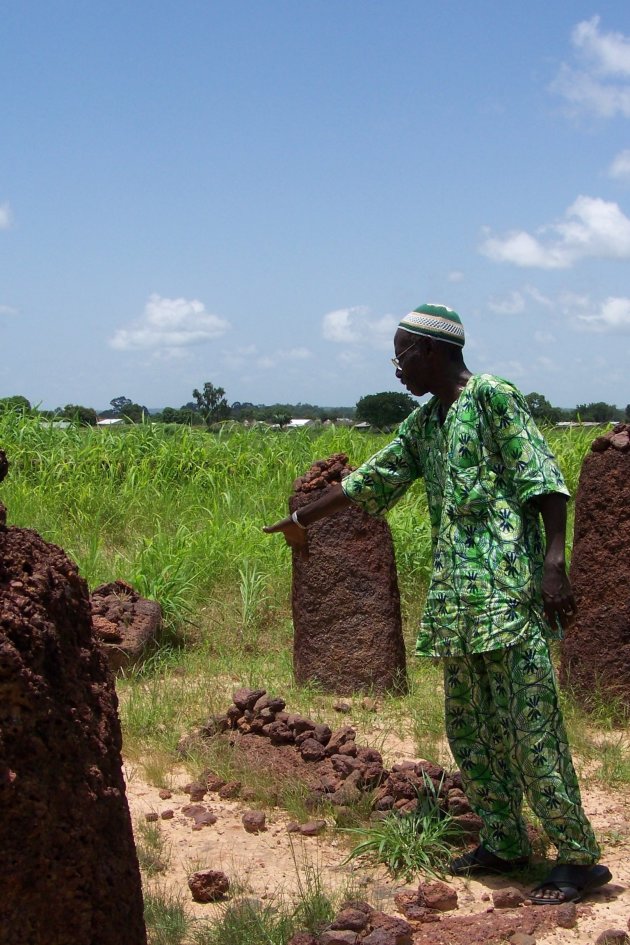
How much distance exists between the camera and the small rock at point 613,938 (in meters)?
2.79

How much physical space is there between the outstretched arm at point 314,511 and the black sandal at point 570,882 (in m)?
1.31

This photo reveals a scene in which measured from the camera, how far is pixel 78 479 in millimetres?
9344

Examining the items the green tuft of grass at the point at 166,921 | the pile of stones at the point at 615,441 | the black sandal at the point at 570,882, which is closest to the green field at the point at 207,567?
the green tuft of grass at the point at 166,921

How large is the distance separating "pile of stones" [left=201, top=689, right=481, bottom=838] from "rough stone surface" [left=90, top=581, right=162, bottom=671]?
4.23ft

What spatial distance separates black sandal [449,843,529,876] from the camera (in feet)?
10.9

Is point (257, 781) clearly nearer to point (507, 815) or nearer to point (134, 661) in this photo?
point (507, 815)

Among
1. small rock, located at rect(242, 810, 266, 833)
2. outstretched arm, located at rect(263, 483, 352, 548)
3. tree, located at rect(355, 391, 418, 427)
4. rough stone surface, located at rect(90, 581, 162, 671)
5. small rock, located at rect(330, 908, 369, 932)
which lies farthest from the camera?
tree, located at rect(355, 391, 418, 427)

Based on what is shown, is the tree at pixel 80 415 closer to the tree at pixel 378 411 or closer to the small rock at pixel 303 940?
the tree at pixel 378 411

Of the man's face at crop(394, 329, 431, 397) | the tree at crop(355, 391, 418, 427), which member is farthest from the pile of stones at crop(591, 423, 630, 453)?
the tree at crop(355, 391, 418, 427)

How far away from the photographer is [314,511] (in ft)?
12.0

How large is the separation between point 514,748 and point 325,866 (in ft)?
2.57

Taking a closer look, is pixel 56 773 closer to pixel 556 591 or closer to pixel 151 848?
pixel 556 591

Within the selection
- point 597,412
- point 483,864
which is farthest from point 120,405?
point 483,864

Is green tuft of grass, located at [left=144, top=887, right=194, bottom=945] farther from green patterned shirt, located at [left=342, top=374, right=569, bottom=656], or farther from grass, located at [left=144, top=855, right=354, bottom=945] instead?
green patterned shirt, located at [left=342, top=374, right=569, bottom=656]
